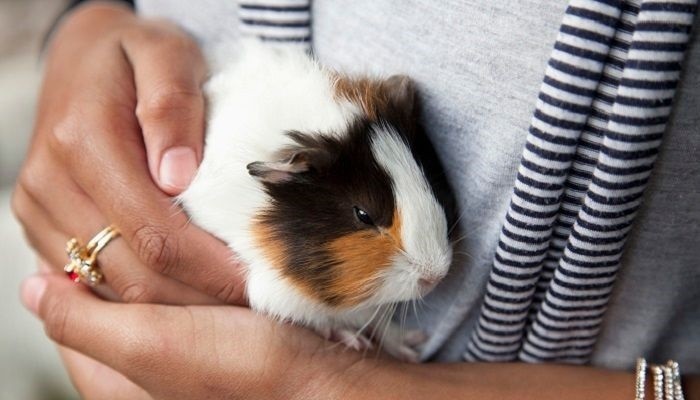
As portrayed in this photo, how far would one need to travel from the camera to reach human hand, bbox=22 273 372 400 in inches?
28.6

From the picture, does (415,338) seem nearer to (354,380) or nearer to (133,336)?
(354,380)

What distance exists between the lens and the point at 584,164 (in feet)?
2.03

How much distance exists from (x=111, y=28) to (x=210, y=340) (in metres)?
0.54

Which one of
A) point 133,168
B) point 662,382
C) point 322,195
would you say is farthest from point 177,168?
point 662,382

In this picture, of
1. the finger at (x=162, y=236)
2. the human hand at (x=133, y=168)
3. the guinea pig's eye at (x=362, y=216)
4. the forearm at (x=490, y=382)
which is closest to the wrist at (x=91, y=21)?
the human hand at (x=133, y=168)

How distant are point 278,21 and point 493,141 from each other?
336 mm

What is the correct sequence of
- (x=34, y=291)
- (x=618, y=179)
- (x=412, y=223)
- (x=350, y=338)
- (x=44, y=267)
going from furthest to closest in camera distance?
(x=44, y=267) < (x=34, y=291) < (x=350, y=338) < (x=412, y=223) < (x=618, y=179)

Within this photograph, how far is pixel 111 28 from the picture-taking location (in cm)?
100

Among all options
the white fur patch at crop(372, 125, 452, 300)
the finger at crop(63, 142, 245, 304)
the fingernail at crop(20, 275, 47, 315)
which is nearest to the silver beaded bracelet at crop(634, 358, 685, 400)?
the white fur patch at crop(372, 125, 452, 300)

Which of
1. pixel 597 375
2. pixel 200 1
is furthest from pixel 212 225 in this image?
pixel 597 375

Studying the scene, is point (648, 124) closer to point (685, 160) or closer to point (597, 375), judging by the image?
point (685, 160)

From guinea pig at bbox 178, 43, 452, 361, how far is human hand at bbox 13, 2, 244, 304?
0.09ft

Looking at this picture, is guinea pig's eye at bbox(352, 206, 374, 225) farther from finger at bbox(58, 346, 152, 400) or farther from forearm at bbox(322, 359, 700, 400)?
finger at bbox(58, 346, 152, 400)

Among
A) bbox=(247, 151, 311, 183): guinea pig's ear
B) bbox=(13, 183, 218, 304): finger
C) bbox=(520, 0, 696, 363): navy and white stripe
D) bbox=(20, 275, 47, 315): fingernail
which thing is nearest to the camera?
bbox=(520, 0, 696, 363): navy and white stripe
